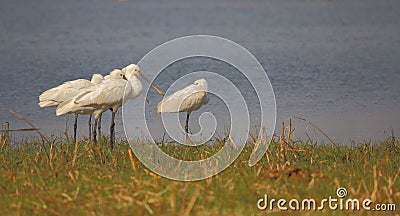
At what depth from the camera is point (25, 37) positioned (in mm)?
22438

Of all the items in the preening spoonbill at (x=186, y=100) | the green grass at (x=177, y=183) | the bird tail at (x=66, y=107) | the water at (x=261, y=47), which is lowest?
the green grass at (x=177, y=183)

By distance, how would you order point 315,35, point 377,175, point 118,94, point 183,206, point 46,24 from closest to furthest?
point 183,206 < point 377,175 < point 118,94 < point 315,35 < point 46,24

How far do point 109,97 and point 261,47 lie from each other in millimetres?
11100

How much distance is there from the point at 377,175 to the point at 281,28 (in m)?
17.4

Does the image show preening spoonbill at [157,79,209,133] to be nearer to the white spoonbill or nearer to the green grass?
the white spoonbill

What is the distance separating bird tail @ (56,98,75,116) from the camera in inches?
340

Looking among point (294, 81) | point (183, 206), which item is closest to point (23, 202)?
point (183, 206)

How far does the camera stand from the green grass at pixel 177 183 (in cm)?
593

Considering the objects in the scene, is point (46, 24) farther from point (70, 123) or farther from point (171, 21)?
point (70, 123)

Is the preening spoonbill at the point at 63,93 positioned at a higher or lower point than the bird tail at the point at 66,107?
higher

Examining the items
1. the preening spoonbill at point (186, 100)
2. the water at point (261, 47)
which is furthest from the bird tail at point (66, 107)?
the water at point (261, 47)

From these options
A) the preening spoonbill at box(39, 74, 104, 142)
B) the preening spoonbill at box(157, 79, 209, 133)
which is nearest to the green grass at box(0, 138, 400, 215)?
the preening spoonbill at box(39, 74, 104, 142)

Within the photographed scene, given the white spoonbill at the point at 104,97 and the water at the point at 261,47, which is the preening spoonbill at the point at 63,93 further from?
the water at the point at 261,47

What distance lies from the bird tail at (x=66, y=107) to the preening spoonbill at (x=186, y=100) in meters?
1.27
